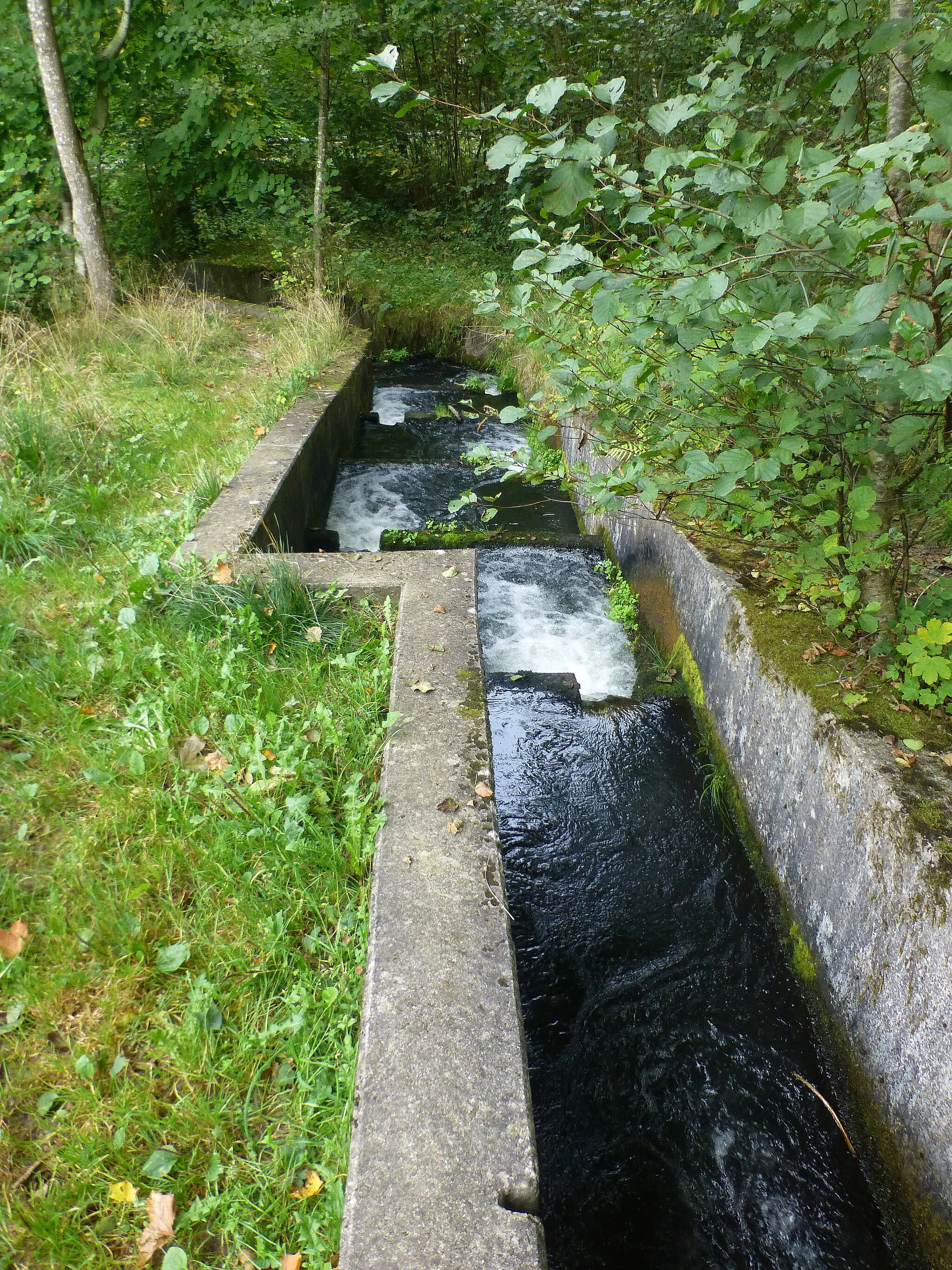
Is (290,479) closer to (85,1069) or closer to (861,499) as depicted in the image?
(861,499)

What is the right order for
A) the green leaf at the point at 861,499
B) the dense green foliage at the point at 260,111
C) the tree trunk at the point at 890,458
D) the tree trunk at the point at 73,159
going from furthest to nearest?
the dense green foliage at the point at 260,111, the tree trunk at the point at 73,159, the green leaf at the point at 861,499, the tree trunk at the point at 890,458

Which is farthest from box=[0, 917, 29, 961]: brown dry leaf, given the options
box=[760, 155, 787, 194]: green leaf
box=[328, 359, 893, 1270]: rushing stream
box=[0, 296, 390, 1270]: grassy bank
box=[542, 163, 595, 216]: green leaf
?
box=[760, 155, 787, 194]: green leaf

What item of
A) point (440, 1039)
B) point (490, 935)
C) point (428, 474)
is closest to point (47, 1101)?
point (440, 1039)

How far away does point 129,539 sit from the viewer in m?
3.80

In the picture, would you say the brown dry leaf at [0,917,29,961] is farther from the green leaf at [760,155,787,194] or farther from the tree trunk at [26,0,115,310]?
the tree trunk at [26,0,115,310]

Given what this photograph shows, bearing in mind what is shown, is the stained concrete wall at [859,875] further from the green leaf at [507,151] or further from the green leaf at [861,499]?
the green leaf at [507,151]

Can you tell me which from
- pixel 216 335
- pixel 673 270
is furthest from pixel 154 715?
pixel 216 335

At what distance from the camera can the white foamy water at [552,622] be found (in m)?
4.09

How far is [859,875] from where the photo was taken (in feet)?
6.66

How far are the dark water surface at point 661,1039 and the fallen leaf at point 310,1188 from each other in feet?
2.12

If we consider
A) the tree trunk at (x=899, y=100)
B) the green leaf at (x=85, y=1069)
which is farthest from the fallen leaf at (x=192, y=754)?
the tree trunk at (x=899, y=100)

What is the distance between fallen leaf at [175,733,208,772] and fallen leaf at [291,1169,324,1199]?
4.09 feet

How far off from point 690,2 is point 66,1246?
13.0m

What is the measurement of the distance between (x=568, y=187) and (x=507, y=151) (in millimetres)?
211
